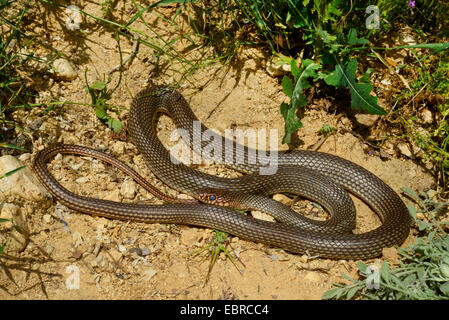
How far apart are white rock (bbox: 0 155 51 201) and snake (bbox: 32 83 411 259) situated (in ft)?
0.76

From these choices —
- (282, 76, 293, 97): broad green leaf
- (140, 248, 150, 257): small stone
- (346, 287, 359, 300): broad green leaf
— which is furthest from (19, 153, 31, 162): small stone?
(346, 287, 359, 300): broad green leaf

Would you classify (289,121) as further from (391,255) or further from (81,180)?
(81,180)

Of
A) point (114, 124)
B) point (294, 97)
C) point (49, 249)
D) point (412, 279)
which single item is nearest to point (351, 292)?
point (412, 279)

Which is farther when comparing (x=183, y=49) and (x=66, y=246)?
(x=183, y=49)

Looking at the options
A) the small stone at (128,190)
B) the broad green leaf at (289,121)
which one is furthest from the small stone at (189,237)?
the broad green leaf at (289,121)

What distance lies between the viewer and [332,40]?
16.7 feet

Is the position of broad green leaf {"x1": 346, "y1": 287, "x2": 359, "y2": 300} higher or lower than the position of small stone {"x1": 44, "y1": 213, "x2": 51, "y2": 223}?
lower

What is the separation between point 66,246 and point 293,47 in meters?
4.25

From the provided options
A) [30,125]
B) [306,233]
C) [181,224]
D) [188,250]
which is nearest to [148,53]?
[30,125]

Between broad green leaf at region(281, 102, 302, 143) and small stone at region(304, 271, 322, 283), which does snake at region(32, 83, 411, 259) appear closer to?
small stone at region(304, 271, 322, 283)

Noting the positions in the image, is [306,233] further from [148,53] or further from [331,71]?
[148,53]

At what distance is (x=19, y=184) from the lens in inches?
176

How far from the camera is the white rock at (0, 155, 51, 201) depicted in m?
4.34

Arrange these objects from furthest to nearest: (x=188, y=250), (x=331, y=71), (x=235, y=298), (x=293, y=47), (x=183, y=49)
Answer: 1. (x=183, y=49)
2. (x=293, y=47)
3. (x=331, y=71)
4. (x=188, y=250)
5. (x=235, y=298)
